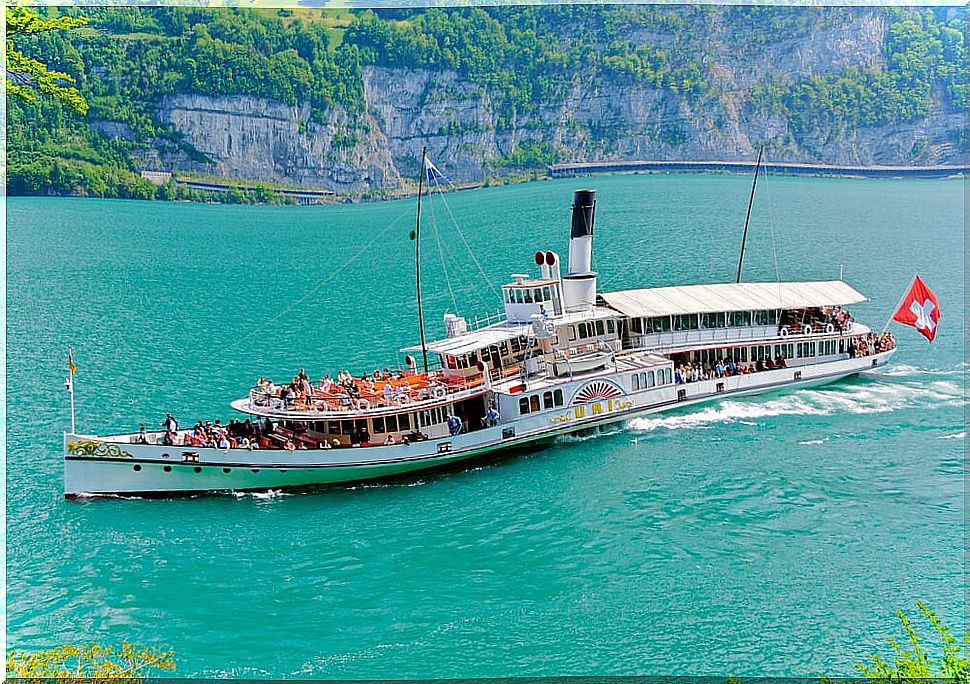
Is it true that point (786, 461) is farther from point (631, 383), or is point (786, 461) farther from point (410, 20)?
point (410, 20)

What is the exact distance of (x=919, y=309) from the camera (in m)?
35.7

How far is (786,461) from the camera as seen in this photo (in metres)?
31.3

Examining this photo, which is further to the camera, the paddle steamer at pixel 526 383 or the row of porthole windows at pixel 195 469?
the paddle steamer at pixel 526 383

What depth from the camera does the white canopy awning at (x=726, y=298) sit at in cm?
3806

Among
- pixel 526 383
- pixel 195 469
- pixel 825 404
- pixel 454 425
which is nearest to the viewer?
pixel 195 469

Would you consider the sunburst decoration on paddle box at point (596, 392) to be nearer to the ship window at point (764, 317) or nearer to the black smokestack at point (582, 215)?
the black smokestack at point (582, 215)

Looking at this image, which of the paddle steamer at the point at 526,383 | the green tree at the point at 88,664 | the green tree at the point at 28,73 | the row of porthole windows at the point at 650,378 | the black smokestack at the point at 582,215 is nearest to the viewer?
the green tree at the point at 28,73

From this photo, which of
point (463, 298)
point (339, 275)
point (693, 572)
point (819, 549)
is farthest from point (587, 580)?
point (339, 275)

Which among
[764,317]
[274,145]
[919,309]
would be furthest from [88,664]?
[274,145]

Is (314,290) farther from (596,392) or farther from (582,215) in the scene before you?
(596,392)

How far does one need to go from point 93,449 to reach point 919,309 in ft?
94.7

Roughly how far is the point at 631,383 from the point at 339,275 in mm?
33253

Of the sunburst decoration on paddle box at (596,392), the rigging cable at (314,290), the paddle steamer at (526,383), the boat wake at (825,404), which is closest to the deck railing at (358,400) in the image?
the paddle steamer at (526,383)

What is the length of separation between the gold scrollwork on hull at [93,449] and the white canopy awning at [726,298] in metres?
18.8
